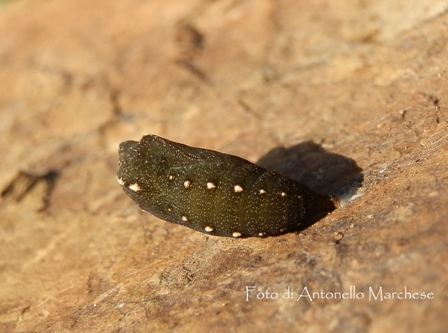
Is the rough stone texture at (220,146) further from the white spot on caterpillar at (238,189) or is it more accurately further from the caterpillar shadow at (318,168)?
the white spot on caterpillar at (238,189)

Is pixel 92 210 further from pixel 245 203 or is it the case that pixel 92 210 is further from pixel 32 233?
pixel 245 203

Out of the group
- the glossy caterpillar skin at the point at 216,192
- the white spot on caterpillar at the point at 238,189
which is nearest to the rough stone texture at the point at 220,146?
the glossy caterpillar skin at the point at 216,192

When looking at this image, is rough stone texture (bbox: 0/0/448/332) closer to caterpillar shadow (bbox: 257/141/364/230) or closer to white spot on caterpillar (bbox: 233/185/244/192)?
caterpillar shadow (bbox: 257/141/364/230)

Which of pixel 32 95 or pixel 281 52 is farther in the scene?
pixel 32 95

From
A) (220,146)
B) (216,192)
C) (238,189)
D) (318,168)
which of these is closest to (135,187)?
(216,192)

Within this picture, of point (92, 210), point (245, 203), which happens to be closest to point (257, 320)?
point (245, 203)

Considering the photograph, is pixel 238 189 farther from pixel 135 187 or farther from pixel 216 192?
pixel 135 187
